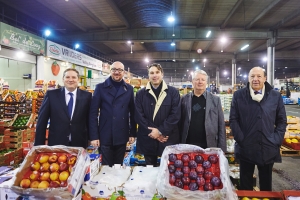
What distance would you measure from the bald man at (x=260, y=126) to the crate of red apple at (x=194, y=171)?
30.9 inches

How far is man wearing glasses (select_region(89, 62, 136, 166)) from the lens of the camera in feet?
8.88

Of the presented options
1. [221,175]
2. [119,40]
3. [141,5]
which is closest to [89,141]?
[221,175]

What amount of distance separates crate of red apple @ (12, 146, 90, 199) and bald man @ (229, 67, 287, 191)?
175cm

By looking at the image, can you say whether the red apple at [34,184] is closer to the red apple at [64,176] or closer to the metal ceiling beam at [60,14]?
the red apple at [64,176]

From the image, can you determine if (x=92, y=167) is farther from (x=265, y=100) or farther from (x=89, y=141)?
(x=265, y=100)

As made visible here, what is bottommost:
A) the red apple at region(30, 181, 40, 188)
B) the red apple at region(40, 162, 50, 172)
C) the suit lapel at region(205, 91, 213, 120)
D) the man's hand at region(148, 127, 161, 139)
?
the red apple at region(30, 181, 40, 188)

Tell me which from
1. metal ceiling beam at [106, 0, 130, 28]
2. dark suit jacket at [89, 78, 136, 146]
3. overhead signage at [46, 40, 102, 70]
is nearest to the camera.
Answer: dark suit jacket at [89, 78, 136, 146]

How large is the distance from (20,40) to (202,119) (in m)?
8.37

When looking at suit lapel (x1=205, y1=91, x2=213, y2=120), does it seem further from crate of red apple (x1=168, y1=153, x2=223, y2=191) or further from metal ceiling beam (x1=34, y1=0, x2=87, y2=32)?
metal ceiling beam (x1=34, y1=0, x2=87, y2=32)

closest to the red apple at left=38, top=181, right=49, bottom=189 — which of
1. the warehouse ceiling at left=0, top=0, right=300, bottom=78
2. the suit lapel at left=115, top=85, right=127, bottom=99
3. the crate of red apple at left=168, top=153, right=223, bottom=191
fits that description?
the crate of red apple at left=168, top=153, right=223, bottom=191

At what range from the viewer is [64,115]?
8.21 feet

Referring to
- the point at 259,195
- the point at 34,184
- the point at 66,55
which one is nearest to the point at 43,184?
the point at 34,184

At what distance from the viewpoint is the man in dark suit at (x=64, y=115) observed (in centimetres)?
251

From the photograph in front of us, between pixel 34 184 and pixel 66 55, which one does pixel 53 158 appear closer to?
pixel 34 184
